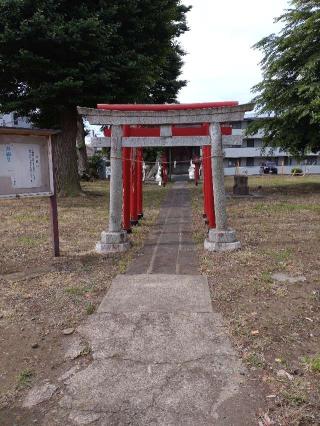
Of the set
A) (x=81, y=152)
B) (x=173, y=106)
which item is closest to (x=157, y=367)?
(x=173, y=106)

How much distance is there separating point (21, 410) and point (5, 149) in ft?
11.8

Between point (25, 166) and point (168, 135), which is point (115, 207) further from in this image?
point (25, 166)

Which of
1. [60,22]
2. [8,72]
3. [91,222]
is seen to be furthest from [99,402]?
[8,72]

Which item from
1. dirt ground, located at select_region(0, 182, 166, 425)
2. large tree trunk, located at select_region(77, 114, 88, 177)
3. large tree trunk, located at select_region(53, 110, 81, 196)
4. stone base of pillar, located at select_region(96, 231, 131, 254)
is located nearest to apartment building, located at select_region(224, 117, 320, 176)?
large tree trunk, located at select_region(77, 114, 88, 177)

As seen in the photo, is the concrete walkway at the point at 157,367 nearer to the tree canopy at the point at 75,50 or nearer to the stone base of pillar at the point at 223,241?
the stone base of pillar at the point at 223,241

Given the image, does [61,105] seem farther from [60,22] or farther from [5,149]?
[5,149]

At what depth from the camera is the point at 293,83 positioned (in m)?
14.5

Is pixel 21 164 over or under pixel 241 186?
over

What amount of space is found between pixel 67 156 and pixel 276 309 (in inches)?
428

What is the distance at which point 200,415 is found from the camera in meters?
2.42

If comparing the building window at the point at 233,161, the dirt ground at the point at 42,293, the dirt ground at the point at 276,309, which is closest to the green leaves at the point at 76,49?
the dirt ground at the point at 42,293

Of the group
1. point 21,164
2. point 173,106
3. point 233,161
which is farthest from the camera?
point 233,161

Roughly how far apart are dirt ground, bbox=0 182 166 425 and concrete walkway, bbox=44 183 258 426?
0.23 meters

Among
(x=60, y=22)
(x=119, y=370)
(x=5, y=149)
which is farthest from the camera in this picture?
(x=60, y=22)
